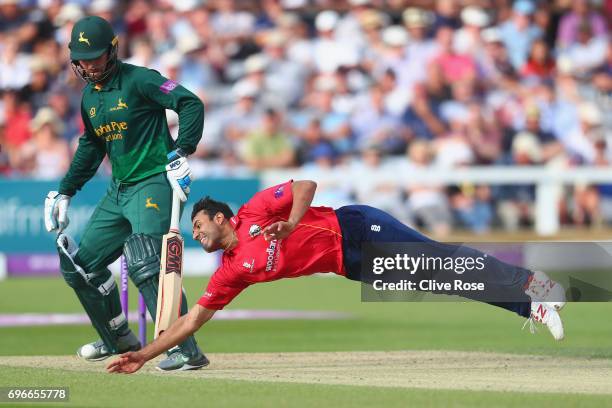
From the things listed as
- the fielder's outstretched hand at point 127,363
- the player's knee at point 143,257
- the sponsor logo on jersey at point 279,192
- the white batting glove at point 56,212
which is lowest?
the fielder's outstretched hand at point 127,363

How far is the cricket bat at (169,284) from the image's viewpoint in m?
8.53

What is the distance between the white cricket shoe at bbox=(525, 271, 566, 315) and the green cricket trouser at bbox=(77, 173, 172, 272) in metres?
2.45

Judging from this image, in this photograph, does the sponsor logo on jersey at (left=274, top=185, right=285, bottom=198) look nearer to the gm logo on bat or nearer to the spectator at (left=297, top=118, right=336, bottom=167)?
the gm logo on bat

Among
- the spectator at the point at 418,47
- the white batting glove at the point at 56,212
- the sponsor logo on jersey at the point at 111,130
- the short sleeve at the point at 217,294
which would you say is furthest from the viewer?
the spectator at the point at 418,47

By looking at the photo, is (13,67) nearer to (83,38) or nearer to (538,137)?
(538,137)

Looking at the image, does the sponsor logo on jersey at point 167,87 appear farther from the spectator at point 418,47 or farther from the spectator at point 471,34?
the spectator at point 471,34

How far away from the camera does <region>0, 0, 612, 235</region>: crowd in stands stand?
1756cm

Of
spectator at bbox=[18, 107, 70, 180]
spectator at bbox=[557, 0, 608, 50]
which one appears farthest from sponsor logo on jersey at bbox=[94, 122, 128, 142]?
spectator at bbox=[557, 0, 608, 50]

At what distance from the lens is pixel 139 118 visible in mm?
8938

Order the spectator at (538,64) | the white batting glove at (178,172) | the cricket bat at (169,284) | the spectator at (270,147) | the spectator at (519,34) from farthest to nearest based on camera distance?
the spectator at (519,34)
the spectator at (538,64)
the spectator at (270,147)
the white batting glove at (178,172)
the cricket bat at (169,284)

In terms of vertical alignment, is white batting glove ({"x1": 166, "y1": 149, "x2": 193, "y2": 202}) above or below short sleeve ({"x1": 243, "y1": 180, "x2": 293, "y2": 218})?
above

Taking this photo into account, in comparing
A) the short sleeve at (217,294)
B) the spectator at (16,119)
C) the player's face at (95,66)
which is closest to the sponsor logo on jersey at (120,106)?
the player's face at (95,66)

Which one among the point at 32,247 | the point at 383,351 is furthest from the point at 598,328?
the point at 32,247

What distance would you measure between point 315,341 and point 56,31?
934cm
